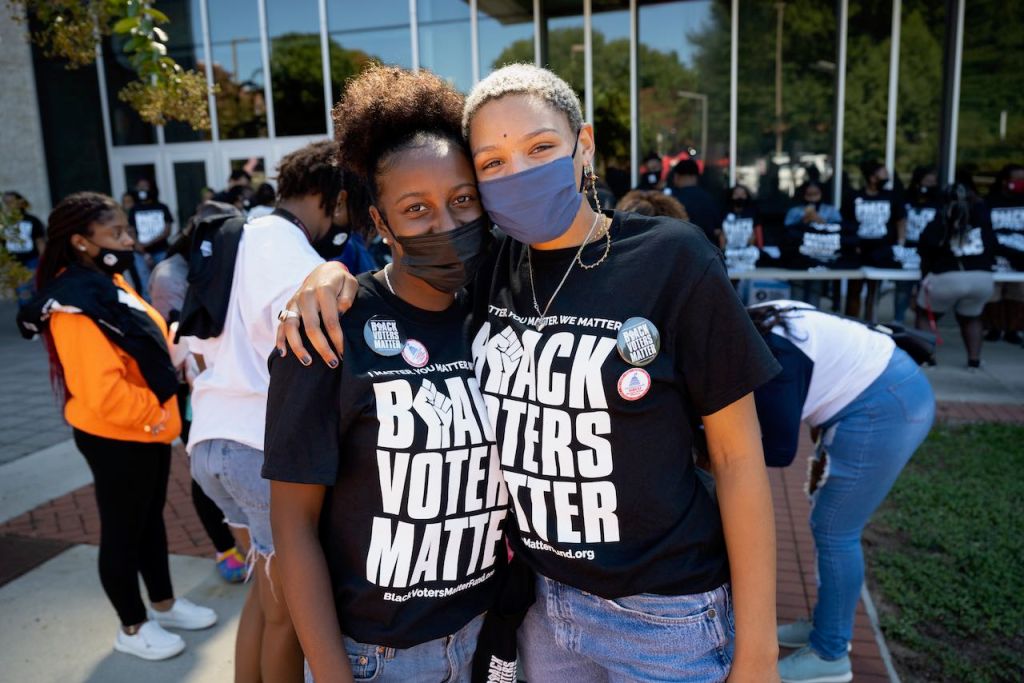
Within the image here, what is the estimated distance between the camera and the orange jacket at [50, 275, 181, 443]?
9.72 ft

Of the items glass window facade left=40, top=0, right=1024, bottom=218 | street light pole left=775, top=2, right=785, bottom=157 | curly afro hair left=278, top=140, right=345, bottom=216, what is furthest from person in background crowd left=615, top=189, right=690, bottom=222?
street light pole left=775, top=2, right=785, bottom=157

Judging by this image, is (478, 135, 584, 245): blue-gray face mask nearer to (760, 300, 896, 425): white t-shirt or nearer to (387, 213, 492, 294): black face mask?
(387, 213, 492, 294): black face mask

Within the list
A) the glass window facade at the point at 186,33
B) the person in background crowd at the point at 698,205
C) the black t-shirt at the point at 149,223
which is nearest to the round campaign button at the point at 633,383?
the person in background crowd at the point at 698,205

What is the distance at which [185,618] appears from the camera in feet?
11.4

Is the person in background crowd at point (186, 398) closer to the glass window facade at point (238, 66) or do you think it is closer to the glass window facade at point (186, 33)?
the glass window facade at point (238, 66)

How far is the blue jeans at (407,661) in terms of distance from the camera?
168 cm

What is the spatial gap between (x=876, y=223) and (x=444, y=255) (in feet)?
30.0

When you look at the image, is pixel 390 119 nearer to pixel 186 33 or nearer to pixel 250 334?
pixel 250 334

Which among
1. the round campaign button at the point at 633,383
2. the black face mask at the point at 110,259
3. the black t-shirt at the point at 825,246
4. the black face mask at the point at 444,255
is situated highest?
the black face mask at the point at 444,255

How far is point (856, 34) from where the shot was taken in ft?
35.5

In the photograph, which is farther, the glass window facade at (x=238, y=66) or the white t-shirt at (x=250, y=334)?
the glass window facade at (x=238, y=66)

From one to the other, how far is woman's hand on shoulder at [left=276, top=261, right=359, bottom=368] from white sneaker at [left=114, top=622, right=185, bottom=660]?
227 centimetres

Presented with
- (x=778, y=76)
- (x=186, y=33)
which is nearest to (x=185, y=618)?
(x=778, y=76)

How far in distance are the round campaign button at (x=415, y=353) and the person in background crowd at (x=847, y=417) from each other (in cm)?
135
